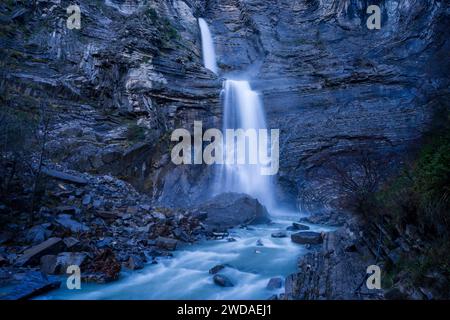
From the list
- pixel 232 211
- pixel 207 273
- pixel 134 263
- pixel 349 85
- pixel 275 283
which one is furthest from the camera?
pixel 349 85

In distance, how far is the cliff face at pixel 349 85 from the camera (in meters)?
20.4

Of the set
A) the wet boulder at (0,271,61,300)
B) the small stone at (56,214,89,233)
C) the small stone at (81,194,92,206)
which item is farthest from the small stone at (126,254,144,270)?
the small stone at (81,194,92,206)

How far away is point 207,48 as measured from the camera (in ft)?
98.6

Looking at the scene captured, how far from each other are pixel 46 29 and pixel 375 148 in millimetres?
23999

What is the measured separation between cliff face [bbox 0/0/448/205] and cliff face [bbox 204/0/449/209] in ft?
0.27
